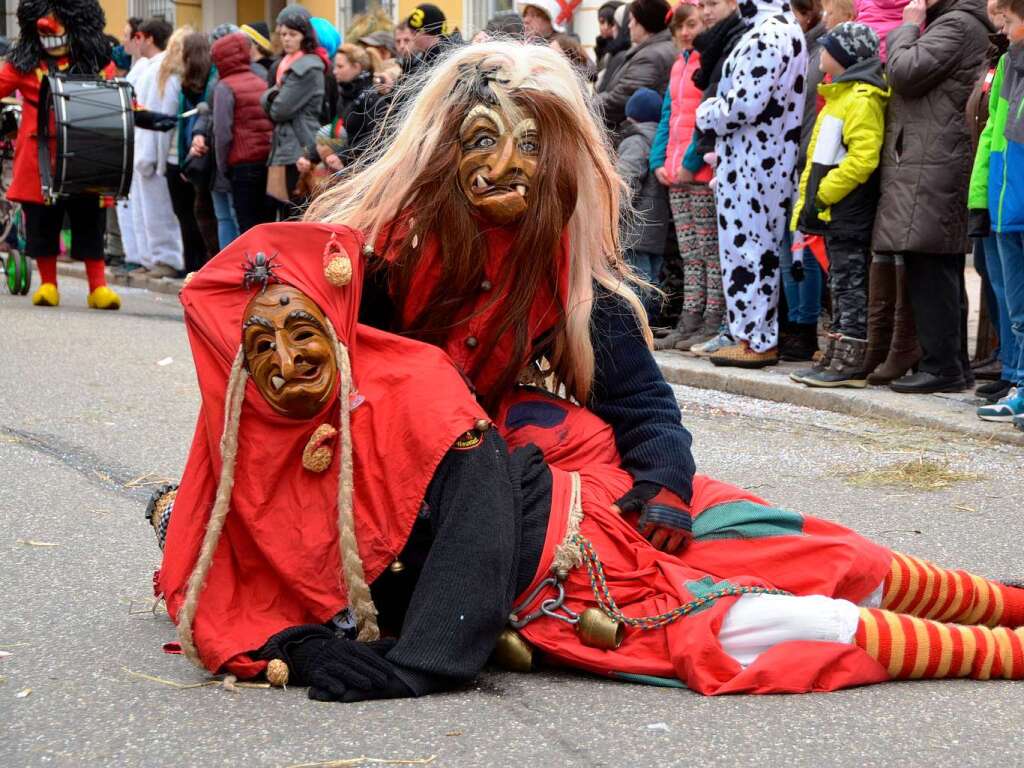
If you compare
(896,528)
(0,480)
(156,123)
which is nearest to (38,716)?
(0,480)

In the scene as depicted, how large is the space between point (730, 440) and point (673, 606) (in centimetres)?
313

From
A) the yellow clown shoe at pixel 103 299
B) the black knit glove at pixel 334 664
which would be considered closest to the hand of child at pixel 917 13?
the black knit glove at pixel 334 664

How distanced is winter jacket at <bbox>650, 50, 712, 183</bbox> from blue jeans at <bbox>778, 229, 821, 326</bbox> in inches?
22.7

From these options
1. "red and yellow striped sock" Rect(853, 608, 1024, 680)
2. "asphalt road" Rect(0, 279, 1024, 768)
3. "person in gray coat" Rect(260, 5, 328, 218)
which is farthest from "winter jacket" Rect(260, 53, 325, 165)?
"red and yellow striped sock" Rect(853, 608, 1024, 680)

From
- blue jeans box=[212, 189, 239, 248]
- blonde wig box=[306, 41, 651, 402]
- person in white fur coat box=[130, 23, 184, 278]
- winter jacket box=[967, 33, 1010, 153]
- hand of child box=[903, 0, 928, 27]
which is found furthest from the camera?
person in white fur coat box=[130, 23, 184, 278]

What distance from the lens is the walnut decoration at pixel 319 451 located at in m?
2.98

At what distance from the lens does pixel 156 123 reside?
1032 cm

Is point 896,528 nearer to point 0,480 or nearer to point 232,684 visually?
point 232,684

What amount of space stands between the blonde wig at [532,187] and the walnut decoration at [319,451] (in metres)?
0.43

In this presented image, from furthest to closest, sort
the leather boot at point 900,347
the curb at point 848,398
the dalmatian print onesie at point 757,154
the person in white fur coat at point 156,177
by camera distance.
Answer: the person in white fur coat at point 156,177
the dalmatian print onesie at point 757,154
the leather boot at point 900,347
the curb at point 848,398

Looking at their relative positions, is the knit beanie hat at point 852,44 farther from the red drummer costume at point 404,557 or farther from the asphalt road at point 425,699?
the red drummer costume at point 404,557

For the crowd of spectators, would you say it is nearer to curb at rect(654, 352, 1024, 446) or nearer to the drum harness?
curb at rect(654, 352, 1024, 446)

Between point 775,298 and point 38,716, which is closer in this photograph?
point 38,716

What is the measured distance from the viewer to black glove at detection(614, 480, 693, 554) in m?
3.14
